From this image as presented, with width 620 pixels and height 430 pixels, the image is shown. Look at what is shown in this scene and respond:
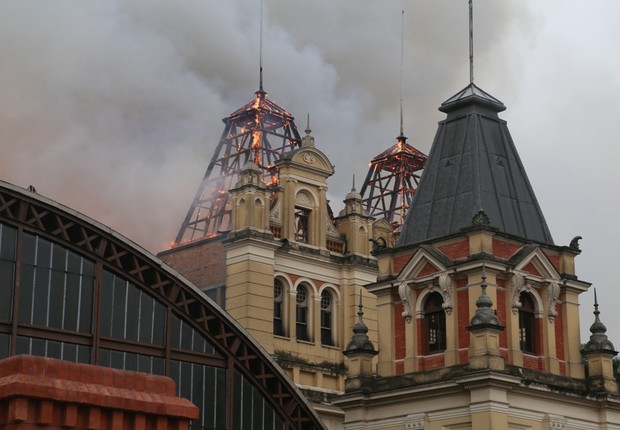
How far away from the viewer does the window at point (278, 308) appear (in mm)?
64938

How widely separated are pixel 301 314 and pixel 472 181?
1367cm

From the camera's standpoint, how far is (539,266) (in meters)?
55.2

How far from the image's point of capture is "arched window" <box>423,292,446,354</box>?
5441 cm

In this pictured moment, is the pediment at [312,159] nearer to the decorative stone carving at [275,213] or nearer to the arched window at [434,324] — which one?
the decorative stone carving at [275,213]

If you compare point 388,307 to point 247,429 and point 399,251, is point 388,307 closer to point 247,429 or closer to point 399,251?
point 399,251

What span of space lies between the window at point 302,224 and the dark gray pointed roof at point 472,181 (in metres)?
10.3

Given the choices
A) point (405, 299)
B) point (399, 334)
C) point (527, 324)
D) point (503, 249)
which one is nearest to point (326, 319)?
point (399, 334)

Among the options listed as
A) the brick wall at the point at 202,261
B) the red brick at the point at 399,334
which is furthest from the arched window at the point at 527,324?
the brick wall at the point at 202,261

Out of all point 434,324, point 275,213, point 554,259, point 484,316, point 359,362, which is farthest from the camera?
point 275,213

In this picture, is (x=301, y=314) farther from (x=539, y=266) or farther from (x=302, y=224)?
(x=539, y=266)

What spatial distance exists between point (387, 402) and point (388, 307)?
4.09 metres

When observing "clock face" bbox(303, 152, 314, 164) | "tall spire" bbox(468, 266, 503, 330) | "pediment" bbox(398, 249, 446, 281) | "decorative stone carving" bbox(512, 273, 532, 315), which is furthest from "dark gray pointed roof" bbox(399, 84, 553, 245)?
"clock face" bbox(303, 152, 314, 164)

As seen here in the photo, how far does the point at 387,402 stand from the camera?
54.5 metres

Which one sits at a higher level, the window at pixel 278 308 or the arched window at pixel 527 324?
the window at pixel 278 308
